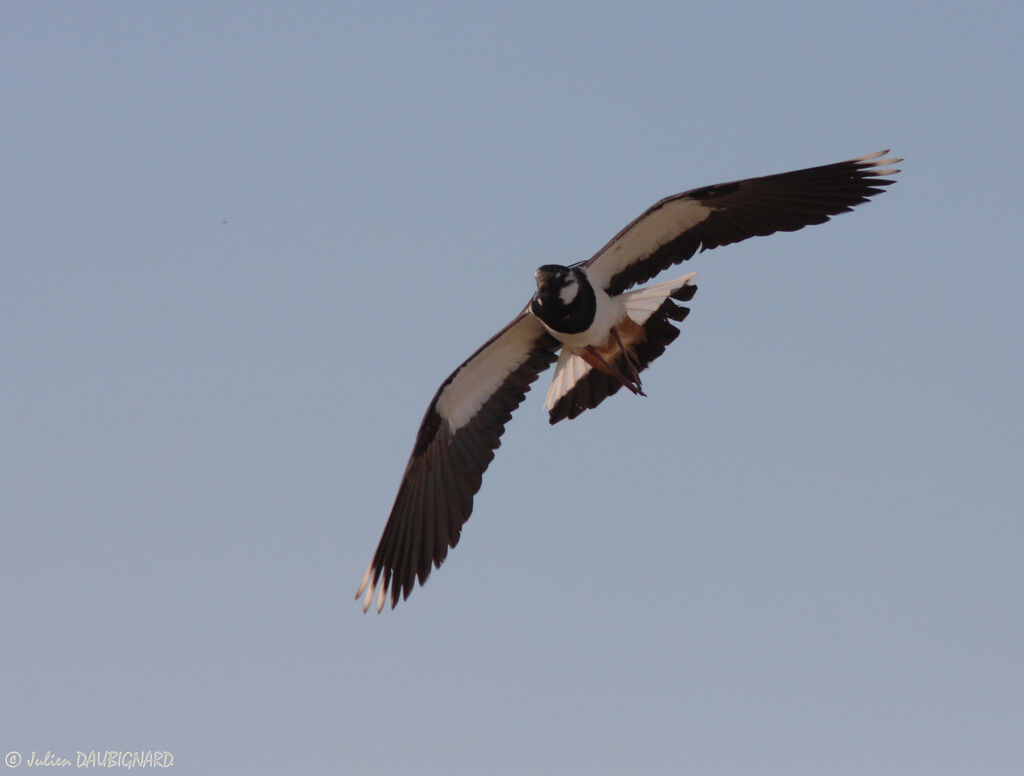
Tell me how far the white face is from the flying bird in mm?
12

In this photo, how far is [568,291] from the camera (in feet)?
49.1

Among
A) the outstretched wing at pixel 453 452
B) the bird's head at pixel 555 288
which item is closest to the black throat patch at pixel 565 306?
the bird's head at pixel 555 288

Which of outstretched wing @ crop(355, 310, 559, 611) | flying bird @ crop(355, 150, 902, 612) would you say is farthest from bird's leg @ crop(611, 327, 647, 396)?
outstretched wing @ crop(355, 310, 559, 611)

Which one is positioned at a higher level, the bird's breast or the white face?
the white face

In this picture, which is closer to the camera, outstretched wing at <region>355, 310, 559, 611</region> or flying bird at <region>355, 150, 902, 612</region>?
flying bird at <region>355, 150, 902, 612</region>

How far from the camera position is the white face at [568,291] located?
14961mm

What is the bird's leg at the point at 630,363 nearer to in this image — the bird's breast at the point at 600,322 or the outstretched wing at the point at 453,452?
the bird's breast at the point at 600,322

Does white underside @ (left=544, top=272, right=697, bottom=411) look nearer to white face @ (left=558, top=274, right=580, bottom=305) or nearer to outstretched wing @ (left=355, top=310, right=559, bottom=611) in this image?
white face @ (left=558, top=274, right=580, bottom=305)

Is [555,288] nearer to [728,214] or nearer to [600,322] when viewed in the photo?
[600,322]

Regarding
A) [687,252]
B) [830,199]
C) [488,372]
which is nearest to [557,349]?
[488,372]

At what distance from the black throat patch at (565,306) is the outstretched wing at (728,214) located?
12.8 inches

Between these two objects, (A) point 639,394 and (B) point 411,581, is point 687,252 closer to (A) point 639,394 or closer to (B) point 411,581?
(A) point 639,394

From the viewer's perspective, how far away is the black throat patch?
49.1 ft

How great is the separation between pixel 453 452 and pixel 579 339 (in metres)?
1.60
